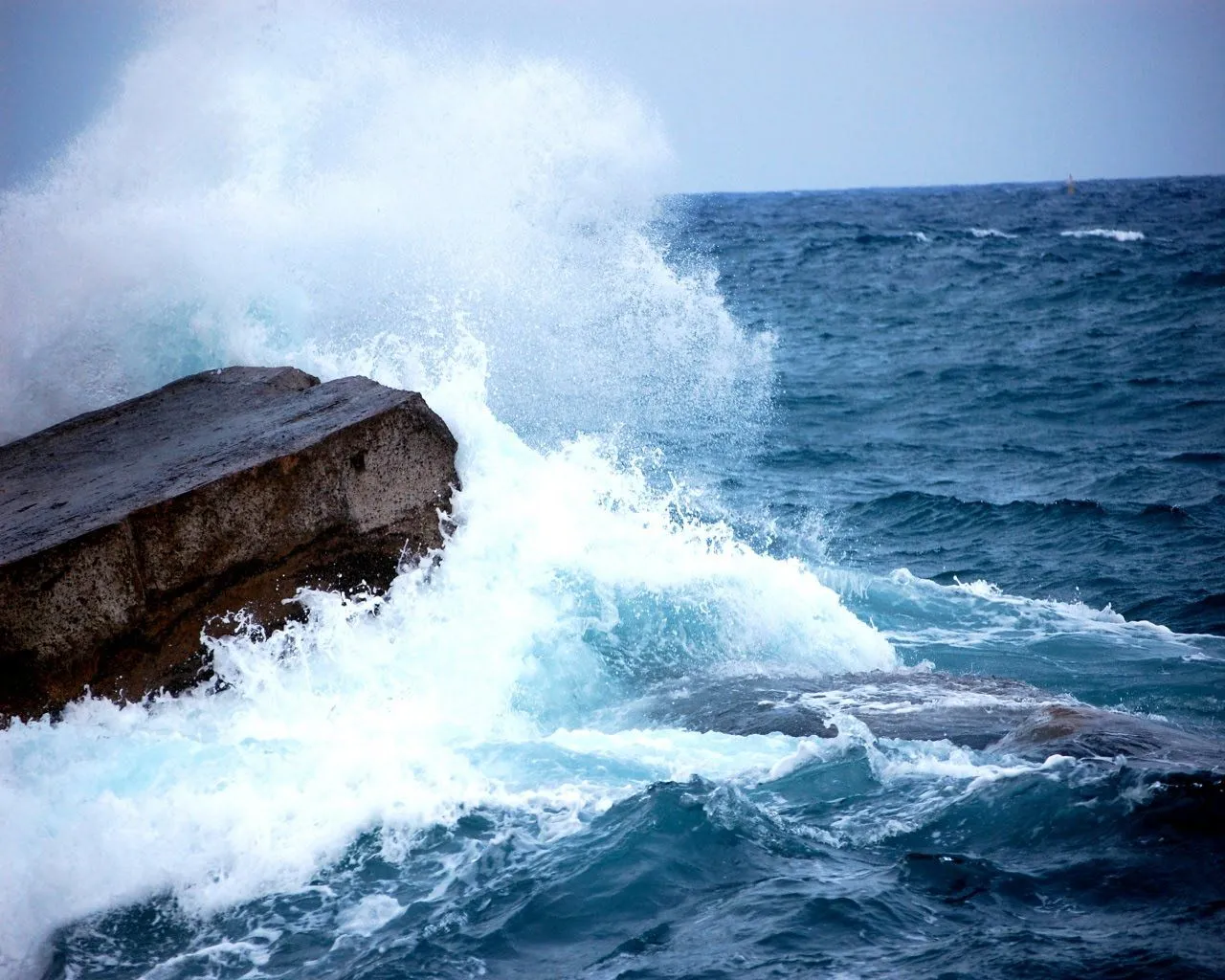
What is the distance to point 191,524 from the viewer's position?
16.6 ft

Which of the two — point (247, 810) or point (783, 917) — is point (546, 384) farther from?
point (783, 917)

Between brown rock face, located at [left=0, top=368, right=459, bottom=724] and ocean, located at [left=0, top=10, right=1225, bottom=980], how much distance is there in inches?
7.2

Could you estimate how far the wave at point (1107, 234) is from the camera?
3155 centimetres

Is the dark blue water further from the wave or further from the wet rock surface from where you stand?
the wave

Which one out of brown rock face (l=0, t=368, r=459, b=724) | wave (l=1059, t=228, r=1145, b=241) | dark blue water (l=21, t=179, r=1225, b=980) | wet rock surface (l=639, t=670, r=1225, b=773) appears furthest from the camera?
wave (l=1059, t=228, r=1145, b=241)

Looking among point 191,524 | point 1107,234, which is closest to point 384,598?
point 191,524

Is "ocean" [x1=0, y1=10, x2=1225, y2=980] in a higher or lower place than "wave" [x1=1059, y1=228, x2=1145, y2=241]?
lower

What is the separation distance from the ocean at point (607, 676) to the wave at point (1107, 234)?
20.4 metres

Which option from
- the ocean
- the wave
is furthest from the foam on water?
the wave

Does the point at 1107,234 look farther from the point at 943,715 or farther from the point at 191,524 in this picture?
the point at 191,524

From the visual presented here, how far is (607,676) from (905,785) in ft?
6.22

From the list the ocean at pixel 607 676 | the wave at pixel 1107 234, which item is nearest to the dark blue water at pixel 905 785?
the ocean at pixel 607 676

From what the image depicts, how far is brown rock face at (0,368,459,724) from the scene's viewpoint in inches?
187

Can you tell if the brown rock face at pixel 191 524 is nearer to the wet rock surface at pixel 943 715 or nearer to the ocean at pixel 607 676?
the ocean at pixel 607 676
